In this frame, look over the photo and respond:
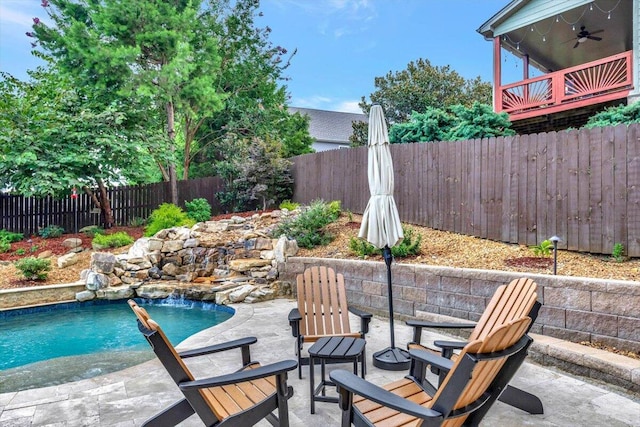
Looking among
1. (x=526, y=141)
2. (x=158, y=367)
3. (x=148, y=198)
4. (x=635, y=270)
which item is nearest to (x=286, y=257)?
(x=158, y=367)

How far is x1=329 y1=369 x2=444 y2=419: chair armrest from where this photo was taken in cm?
162

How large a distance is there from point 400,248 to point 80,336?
4.45m

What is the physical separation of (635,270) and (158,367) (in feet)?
15.2

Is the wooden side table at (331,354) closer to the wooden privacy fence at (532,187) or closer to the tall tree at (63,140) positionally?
the wooden privacy fence at (532,187)

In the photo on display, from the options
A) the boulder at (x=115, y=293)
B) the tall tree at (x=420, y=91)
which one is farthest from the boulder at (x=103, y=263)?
the tall tree at (x=420, y=91)

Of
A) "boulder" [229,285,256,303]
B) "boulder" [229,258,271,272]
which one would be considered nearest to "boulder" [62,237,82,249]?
"boulder" [229,258,271,272]

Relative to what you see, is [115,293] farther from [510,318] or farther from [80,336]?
[510,318]

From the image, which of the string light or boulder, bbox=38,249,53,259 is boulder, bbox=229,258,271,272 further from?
the string light

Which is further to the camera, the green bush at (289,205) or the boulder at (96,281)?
the green bush at (289,205)

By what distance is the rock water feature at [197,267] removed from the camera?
7074mm

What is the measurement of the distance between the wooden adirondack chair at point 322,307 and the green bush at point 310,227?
140 inches

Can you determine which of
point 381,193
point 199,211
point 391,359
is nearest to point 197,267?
point 199,211

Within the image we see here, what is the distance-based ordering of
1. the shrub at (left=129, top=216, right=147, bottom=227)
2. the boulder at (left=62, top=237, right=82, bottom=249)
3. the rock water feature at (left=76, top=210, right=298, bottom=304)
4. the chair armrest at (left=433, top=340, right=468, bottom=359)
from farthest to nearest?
the shrub at (left=129, top=216, right=147, bottom=227)
the boulder at (left=62, top=237, right=82, bottom=249)
the rock water feature at (left=76, top=210, right=298, bottom=304)
the chair armrest at (left=433, top=340, right=468, bottom=359)

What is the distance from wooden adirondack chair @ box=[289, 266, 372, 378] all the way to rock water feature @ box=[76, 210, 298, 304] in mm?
2944
